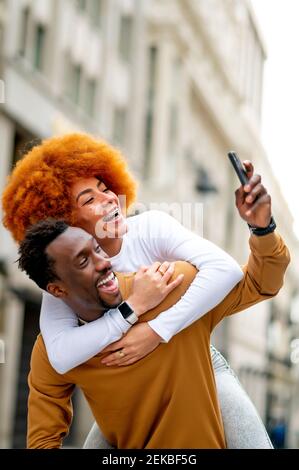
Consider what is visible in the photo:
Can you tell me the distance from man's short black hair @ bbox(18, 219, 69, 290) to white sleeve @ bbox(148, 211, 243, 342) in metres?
0.24

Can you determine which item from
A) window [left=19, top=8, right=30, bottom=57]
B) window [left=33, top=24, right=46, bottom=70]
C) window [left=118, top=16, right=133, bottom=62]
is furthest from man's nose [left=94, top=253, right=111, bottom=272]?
window [left=118, top=16, right=133, bottom=62]

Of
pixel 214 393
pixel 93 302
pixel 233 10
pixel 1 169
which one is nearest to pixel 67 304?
pixel 93 302

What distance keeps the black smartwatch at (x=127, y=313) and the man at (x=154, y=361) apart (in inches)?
0.8

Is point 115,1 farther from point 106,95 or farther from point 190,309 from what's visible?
point 190,309

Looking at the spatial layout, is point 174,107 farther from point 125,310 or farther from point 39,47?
point 125,310

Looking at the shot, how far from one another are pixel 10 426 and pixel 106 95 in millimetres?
7069

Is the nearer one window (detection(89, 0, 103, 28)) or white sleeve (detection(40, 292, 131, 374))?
white sleeve (detection(40, 292, 131, 374))

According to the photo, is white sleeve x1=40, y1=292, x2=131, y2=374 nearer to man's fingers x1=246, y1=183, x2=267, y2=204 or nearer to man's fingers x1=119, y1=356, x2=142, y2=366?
man's fingers x1=119, y1=356, x2=142, y2=366

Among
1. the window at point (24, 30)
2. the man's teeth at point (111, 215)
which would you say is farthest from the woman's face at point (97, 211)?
the window at point (24, 30)

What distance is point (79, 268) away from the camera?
1939 mm

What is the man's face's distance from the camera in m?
1.93

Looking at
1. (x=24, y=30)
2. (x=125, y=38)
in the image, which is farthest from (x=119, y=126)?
(x=24, y=30)

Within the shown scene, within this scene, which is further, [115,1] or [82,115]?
[115,1]

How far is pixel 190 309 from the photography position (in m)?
1.95
